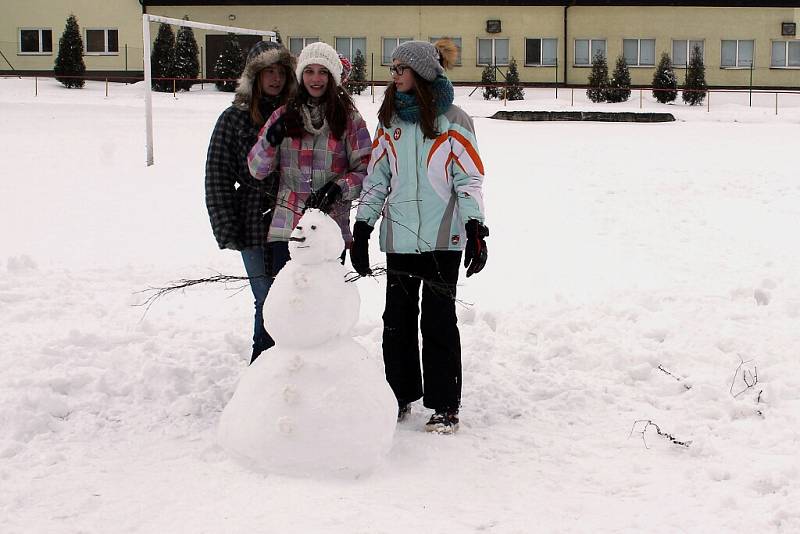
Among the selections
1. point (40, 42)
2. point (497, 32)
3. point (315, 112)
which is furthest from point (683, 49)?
point (315, 112)

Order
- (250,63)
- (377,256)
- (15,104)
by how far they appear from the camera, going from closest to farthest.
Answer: (250,63) < (377,256) < (15,104)

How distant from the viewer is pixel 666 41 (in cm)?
3675

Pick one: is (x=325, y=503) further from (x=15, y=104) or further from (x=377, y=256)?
(x=15, y=104)

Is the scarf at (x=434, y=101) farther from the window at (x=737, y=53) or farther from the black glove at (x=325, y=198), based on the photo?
the window at (x=737, y=53)

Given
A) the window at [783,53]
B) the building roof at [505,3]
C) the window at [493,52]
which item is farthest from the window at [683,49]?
the window at [493,52]

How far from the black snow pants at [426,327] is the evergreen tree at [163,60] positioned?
28383mm

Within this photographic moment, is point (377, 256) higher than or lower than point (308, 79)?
lower

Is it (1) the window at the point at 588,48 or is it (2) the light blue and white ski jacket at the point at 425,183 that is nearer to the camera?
(2) the light blue and white ski jacket at the point at 425,183

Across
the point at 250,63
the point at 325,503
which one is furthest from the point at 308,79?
the point at 325,503

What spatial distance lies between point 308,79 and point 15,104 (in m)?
23.1

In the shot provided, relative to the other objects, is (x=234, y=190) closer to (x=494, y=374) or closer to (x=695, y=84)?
(x=494, y=374)

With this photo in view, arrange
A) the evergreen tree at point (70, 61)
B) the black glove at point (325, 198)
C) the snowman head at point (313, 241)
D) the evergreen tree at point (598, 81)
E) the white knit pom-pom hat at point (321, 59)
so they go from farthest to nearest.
A: the evergreen tree at point (598, 81) < the evergreen tree at point (70, 61) < the white knit pom-pom hat at point (321, 59) < the black glove at point (325, 198) < the snowman head at point (313, 241)

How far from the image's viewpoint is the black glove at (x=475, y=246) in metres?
4.96

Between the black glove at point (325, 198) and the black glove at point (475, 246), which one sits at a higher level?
the black glove at point (325, 198)
